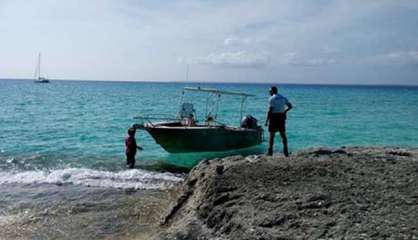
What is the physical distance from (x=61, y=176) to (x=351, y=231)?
10015 mm

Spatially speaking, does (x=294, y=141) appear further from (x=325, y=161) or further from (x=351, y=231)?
(x=351, y=231)

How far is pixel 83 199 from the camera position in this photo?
37.7ft

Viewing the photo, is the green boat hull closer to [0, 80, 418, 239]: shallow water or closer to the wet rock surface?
[0, 80, 418, 239]: shallow water

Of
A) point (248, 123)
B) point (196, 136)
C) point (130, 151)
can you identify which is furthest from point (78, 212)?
point (248, 123)

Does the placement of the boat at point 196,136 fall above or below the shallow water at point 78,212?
above

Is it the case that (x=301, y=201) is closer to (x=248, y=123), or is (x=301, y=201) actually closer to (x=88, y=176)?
(x=88, y=176)

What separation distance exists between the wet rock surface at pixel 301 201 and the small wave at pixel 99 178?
3.26 m

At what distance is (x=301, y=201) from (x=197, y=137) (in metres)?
10.3

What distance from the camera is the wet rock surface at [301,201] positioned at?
646 cm

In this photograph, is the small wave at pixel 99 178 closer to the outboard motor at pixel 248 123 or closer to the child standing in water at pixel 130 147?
the child standing in water at pixel 130 147

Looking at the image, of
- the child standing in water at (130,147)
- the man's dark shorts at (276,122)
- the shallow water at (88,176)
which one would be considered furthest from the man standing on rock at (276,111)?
the child standing in water at (130,147)

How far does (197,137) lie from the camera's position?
1747 centimetres

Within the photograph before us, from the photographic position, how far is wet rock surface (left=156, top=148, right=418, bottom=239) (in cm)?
646

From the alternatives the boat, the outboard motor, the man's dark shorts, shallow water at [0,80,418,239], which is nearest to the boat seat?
the boat
